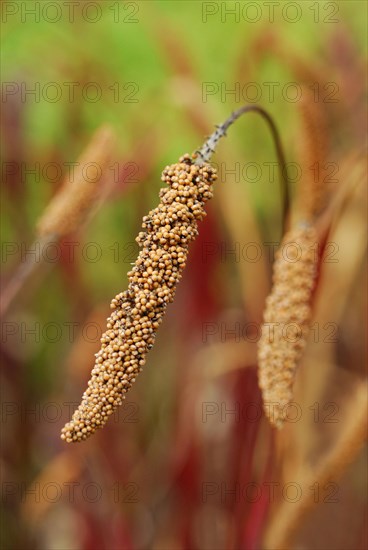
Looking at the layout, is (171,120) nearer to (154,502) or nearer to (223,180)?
(223,180)

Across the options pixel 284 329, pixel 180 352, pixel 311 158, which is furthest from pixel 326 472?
pixel 180 352

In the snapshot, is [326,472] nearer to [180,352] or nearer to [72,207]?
[72,207]

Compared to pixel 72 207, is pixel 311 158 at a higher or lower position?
higher

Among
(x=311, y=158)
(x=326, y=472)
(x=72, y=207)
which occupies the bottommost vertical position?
(x=326, y=472)

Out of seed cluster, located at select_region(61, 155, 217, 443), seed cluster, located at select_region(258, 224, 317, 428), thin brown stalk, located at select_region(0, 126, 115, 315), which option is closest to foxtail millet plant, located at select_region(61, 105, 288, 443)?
seed cluster, located at select_region(61, 155, 217, 443)

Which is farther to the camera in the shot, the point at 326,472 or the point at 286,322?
the point at 326,472

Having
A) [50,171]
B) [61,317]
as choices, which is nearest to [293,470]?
[50,171]

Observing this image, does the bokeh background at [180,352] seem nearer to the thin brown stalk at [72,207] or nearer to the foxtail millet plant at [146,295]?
the thin brown stalk at [72,207]

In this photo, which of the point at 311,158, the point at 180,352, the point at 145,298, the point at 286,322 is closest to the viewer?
the point at 145,298

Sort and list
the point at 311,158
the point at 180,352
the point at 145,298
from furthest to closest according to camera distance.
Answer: the point at 180,352
the point at 311,158
the point at 145,298
